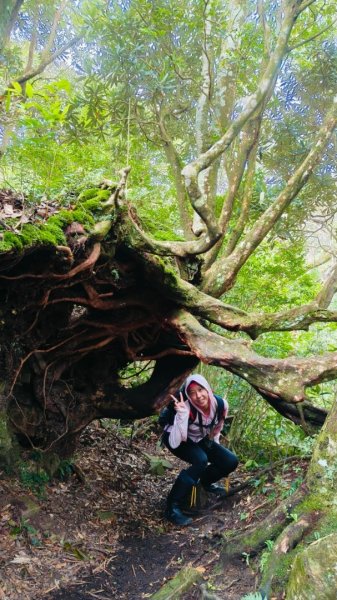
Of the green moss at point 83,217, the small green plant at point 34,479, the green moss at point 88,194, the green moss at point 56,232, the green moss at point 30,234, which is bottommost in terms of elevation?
the small green plant at point 34,479

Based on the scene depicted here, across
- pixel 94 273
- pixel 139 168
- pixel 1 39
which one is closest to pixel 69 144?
pixel 139 168

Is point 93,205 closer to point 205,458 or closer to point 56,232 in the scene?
point 56,232

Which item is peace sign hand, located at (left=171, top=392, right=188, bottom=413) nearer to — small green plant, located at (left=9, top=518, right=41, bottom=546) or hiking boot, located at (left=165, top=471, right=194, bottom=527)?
hiking boot, located at (left=165, top=471, right=194, bottom=527)

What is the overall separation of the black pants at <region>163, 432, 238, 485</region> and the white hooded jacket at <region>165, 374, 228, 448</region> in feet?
0.32

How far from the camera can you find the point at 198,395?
17.4 feet

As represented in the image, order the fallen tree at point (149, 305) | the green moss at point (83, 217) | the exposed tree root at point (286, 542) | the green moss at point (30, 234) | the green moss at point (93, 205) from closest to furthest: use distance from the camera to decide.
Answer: the exposed tree root at point (286, 542), the green moss at point (30, 234), the fallen tree at point (149, 305), the green moss at point (83, 217), the green moss at point (93, 205)

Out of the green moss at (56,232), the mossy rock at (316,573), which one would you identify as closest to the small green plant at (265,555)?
the mossy rock at (316,573)

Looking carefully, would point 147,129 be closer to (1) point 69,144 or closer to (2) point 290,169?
(1) point 69,144

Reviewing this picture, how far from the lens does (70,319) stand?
5.47 metres

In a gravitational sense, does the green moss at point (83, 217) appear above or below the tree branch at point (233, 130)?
below

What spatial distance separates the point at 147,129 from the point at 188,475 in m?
6.92

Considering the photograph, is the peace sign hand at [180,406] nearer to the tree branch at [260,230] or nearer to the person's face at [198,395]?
the person's face at [198,395]

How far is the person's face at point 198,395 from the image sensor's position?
5.31 m

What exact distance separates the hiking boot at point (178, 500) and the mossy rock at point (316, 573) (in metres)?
2.91
